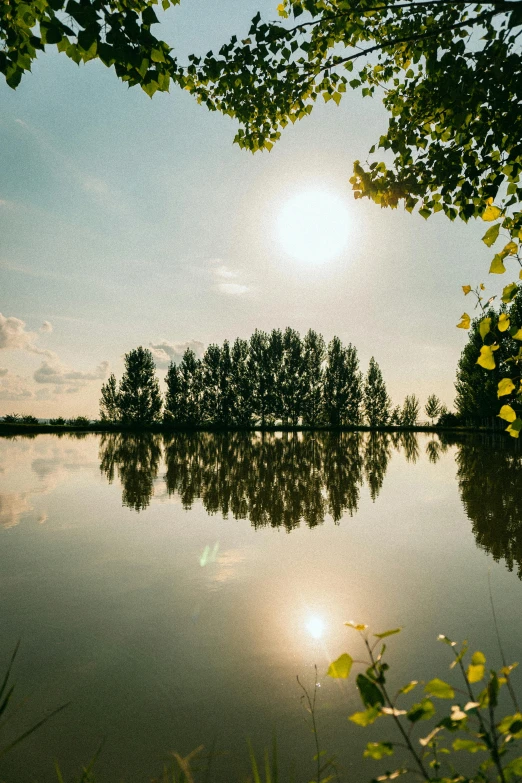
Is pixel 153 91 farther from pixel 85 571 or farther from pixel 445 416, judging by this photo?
pixel 445 416

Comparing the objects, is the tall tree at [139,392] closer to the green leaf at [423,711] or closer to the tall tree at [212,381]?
the tall tree at [212,381]

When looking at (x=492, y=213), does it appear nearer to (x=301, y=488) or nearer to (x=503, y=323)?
(x=503, y=323)

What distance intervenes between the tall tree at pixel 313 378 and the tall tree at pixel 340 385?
101cm

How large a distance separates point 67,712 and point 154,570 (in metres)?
2.46

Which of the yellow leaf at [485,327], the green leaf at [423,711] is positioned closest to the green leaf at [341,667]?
the green leaf at [423,711]

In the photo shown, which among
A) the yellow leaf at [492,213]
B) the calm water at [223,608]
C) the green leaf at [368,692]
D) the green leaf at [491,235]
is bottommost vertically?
the calm water at [223,608]

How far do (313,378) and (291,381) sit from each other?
2983 millimetres

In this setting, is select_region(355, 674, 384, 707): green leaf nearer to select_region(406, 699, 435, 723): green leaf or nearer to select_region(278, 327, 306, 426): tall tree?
select_region(406, 699, 435, 723): green leaf

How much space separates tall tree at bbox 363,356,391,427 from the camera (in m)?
61.6

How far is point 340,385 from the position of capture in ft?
182

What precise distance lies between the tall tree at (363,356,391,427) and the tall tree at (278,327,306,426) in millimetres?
12508

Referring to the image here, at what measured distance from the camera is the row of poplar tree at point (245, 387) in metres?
53.5

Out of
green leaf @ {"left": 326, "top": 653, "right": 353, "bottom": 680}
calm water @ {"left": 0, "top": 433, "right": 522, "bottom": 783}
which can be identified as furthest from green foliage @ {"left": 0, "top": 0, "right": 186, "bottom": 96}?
calm water @ {"left": 0, "top": 433, "right": 522, "bottom": 783}

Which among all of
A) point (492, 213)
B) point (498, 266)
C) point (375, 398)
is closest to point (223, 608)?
point (498, 266)
